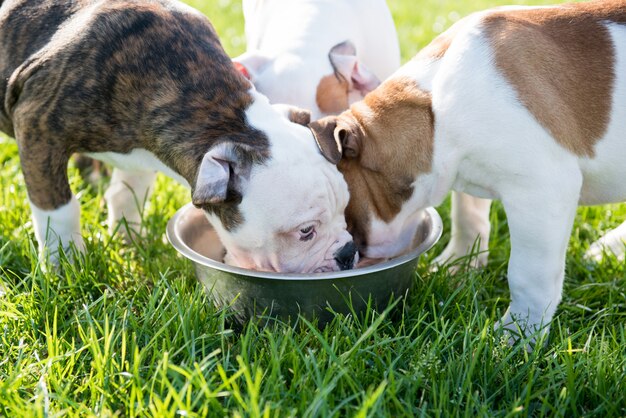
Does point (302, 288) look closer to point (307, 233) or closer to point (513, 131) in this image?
point (307, 233)

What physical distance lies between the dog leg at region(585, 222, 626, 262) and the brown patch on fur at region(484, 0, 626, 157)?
3.17 feet

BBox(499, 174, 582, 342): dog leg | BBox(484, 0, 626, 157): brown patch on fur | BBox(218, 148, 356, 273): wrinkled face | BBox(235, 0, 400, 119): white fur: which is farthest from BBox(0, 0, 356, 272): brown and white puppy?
BBox(484, 0, 626, 157): brown patch on fur

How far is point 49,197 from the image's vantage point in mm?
3635

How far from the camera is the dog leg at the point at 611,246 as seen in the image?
4.10m

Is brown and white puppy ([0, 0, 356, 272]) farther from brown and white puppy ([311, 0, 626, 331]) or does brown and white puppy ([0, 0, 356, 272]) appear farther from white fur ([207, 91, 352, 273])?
brown and white puppy ([311, 0, 626, 331])

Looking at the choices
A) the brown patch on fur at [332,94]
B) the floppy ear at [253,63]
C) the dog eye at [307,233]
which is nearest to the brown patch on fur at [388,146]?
the dog eye at [307,233]

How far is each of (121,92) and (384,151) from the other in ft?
3.95

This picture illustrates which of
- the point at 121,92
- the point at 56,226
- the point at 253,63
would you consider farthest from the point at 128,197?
the point at 253,63

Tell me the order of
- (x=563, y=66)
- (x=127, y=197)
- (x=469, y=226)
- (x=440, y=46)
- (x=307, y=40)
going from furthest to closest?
(x=127, y=197) → (x=469, y=226) → (x=307, y=40) → (x=440, y=46) → (x=563, y=66)

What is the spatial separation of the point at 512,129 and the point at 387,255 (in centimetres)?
89

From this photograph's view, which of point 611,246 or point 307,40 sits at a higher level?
point 307,40

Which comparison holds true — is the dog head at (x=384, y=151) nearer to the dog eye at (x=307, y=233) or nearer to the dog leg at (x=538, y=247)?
the dog eye at (x=307, y=233)

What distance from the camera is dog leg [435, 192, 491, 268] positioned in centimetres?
406

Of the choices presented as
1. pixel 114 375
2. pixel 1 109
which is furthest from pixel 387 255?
pixel 1 109
